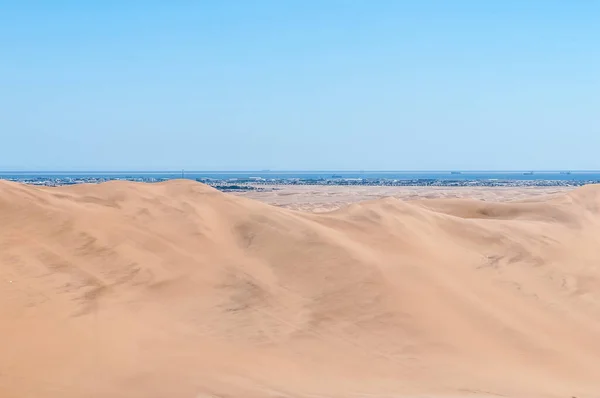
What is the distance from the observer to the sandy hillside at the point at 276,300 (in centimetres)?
732

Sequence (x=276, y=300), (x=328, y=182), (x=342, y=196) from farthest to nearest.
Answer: (x=328, y=182) → (x=342, y=196) → (x=276, y=300)

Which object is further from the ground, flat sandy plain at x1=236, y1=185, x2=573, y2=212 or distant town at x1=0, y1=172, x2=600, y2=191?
distant town at x1=0, y1=172, x2=600, y2=191

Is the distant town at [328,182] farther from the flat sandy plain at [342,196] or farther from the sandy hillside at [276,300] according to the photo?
the sandy hillside at [276,300]

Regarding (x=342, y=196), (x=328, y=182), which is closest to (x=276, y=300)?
(x=342, y=196)

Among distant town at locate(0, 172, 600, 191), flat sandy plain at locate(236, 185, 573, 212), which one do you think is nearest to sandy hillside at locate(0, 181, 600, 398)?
flat sandy plain at locate(236, 185, 573, 212)

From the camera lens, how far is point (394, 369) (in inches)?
312

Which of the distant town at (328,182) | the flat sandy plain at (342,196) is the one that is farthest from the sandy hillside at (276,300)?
the distant town at (328,182)

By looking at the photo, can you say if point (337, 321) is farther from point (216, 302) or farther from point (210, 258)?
point (210, 258)

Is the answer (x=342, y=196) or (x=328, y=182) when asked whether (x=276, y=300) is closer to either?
(x=342, y=196)

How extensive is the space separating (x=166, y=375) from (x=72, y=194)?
7.33 meters

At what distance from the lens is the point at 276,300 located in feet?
31.5

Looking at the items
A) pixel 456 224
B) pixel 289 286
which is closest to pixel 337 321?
pixel 289 286

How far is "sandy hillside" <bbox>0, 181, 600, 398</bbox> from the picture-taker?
7.32 meters

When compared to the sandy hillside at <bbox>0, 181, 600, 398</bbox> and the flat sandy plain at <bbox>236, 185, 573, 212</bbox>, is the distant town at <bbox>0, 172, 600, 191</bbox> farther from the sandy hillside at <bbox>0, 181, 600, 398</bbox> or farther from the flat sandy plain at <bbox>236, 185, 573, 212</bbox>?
the sandy hillside at <bbox>0, 181, 600, 398</bbox>
